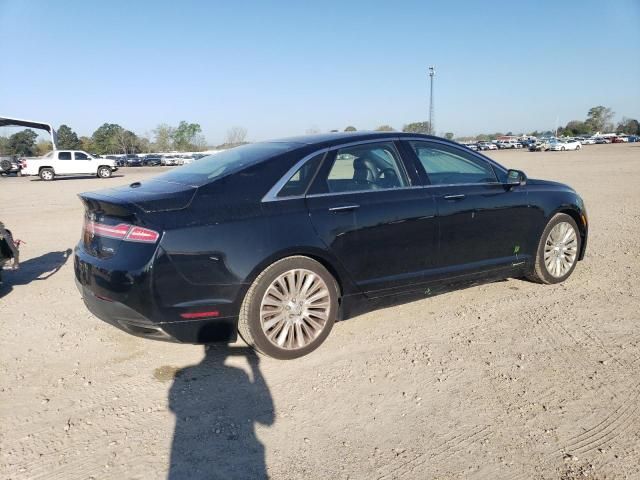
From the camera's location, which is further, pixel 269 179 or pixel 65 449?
pixel 269 179

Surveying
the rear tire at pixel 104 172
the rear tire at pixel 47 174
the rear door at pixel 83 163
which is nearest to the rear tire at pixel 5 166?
the rear tire at pixel 47 174

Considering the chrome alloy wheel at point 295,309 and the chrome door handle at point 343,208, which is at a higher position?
the chrome door handle at point 343,208

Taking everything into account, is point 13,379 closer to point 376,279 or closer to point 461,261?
point 376,279

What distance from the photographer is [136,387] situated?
326 centimetres

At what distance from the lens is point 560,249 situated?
518cm

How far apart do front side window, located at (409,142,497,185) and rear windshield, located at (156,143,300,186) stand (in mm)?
1209

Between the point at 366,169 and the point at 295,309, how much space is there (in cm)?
134

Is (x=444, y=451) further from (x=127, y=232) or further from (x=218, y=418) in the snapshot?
(x=127, y=232)

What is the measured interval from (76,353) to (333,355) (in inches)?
77.8

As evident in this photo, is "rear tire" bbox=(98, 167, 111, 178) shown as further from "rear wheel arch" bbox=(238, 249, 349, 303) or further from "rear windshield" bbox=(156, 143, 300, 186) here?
"rear wheel arch" bbox=(238, 249, 349, 303)

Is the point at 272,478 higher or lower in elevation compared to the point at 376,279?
lower

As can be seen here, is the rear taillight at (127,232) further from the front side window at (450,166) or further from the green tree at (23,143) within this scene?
the green tree at (23,143)

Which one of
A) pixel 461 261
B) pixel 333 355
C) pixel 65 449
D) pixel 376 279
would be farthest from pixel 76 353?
pixel 461 261

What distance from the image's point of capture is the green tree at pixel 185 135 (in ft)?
349
